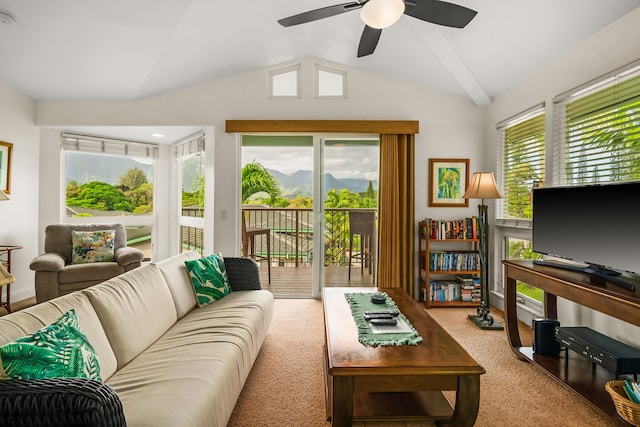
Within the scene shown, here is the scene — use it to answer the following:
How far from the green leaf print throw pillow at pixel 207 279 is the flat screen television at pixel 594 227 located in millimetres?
2493

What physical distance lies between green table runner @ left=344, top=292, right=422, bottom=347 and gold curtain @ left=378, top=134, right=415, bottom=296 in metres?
1.63

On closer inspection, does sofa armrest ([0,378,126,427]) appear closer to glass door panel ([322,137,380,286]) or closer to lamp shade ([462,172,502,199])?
lamp shade ([462,172,502,199])

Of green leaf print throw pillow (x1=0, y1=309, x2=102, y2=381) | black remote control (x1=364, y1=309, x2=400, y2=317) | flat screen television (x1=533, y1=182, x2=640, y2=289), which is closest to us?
green leaf print throw pillow (x1=0, y1=309, x2=102, y2=381)

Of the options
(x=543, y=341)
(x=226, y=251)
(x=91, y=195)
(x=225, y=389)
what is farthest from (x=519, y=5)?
(x=91, y=195)

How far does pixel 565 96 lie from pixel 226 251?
3.74 metres

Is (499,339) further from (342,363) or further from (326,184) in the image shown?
(326,184)

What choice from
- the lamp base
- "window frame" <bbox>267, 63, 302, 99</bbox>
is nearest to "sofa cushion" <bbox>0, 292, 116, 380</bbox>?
the lamp base

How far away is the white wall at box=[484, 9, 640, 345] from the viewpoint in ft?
7.72

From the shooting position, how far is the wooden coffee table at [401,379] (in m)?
1.58

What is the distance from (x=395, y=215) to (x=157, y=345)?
3040 mm

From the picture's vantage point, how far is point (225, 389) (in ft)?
5.35

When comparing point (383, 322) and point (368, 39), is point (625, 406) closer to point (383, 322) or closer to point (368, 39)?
point (383, 322)

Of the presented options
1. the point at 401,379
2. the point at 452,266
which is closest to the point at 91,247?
the point at 401,379

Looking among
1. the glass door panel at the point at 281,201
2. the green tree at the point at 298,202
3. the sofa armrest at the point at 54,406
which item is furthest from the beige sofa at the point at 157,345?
the green tree at the point at 298,202
